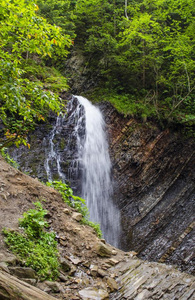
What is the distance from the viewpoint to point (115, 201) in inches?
434

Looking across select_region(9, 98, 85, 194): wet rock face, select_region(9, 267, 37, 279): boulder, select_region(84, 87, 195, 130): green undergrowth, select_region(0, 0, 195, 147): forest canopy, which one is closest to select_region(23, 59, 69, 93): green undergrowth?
select_region(0, 0, 195, 147): forest canopy

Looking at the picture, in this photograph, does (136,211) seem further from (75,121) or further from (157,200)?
(75,121)

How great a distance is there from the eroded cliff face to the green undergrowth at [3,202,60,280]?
18.6 ft

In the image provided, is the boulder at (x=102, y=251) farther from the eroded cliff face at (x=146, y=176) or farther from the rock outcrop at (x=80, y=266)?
the eroded cliff face at (x=146, y=176)

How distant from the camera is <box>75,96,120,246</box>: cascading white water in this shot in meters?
10.3

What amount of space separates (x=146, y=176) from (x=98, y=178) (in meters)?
2.73

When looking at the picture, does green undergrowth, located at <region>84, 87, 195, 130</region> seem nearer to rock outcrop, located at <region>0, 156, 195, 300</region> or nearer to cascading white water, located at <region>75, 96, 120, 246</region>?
cascading white water, located at <region>75, 96, 120, 246</region>

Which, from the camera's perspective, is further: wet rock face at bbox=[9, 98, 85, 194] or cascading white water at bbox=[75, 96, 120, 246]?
cascading white water at bbox=[75, 96, 120, 246]

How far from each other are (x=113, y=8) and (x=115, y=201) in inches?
548

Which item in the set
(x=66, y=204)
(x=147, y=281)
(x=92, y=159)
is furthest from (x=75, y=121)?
(x=147, y=281)

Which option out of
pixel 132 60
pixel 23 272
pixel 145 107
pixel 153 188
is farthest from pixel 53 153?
pixel 132 60

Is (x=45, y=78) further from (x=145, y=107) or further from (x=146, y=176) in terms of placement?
(x=146, y=176)

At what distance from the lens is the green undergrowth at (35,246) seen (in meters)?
3.20

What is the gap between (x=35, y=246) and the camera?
3.57 metres
